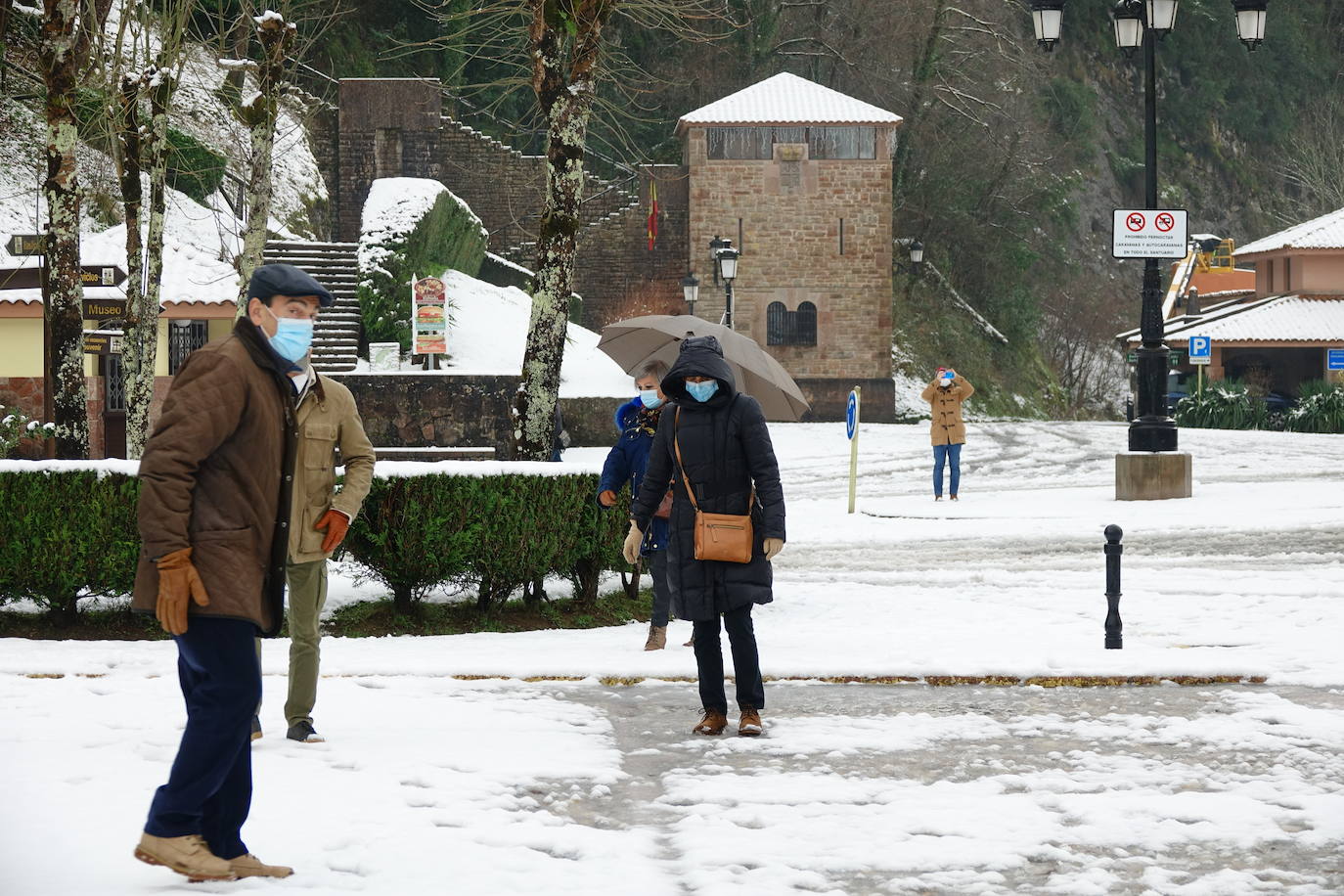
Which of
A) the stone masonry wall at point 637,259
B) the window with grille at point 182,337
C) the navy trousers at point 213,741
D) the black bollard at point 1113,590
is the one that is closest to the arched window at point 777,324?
the stone masonry wall at point 637,259

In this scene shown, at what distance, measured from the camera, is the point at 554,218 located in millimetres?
13320

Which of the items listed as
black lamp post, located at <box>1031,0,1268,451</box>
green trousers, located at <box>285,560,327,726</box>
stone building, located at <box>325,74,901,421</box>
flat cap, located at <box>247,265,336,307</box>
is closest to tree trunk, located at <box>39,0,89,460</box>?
green trousers, located at <box>285,560,327,726</box>

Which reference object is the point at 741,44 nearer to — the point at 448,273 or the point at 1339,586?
the point at 448,273

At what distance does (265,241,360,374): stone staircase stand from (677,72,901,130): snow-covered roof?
36.5 ft

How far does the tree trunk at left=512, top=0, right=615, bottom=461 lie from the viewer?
43.4 feet

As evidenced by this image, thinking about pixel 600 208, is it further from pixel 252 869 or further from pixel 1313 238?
pixel 252 869

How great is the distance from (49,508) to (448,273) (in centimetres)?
2775

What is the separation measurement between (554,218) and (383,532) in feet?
12.9

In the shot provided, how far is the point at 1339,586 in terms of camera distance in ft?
40.2

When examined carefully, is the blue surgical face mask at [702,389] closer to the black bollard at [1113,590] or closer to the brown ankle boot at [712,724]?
the brown ankle boot at [712,724]

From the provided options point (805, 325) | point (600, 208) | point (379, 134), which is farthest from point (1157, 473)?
point (600, 208)

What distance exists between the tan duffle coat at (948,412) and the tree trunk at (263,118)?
27.2 ft

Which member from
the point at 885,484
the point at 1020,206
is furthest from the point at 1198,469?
the point at 1020,206

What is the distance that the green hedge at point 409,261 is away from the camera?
34.2 meters
